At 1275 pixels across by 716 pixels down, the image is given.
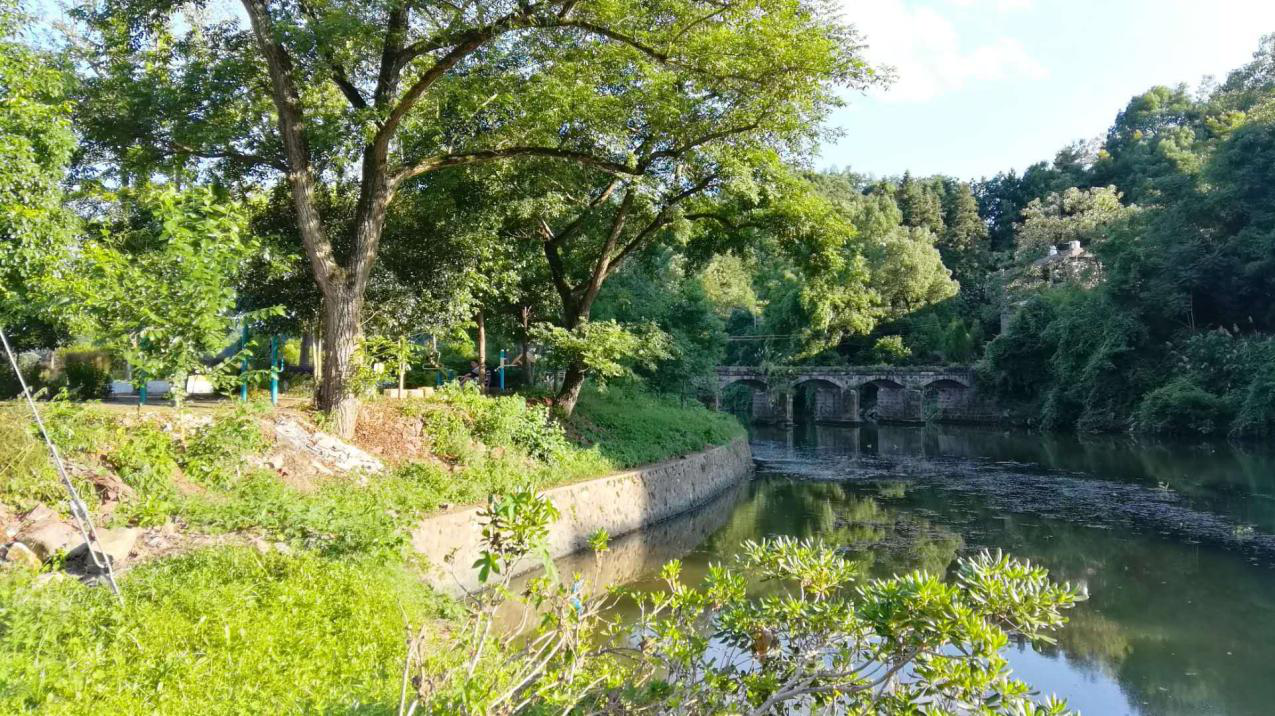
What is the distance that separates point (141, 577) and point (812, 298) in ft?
142

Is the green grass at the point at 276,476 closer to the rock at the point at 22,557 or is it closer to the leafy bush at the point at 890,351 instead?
the rock at the point at 22,557

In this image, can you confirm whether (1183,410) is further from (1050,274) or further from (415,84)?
(415,84)

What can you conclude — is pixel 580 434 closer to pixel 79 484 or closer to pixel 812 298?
pixel 79 484

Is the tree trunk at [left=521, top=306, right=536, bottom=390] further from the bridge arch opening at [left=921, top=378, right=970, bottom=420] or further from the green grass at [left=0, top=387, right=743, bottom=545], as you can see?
the bridge arch opening at [left=921, top=378, right=970, bottom=420]

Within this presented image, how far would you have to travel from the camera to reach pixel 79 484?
8086 mm

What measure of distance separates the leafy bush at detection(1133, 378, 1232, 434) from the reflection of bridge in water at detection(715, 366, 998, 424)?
43.0 ft

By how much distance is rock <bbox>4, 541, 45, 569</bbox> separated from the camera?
6.44m

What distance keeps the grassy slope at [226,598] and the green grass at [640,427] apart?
15.5 ft

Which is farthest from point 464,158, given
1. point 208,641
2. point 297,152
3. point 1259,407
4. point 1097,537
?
point 1259,407

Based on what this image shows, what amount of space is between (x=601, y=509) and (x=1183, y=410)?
29596 millimetres

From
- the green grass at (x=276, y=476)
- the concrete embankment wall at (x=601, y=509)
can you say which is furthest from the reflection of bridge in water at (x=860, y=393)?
the green grass at (x=276, y=476)

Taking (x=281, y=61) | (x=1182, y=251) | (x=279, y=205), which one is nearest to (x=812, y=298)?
(x=1182, y=251)

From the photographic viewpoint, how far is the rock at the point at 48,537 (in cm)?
682

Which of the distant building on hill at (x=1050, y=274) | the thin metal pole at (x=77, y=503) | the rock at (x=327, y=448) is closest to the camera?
the thin metal pole at (x=77, y=503)
